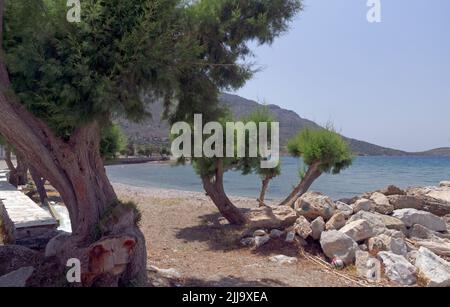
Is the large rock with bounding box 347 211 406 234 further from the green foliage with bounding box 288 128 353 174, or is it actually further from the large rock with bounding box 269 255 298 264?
the green foliage with bounding box 288 128 353 174

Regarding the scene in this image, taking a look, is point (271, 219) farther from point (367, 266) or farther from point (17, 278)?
point (17, 278)

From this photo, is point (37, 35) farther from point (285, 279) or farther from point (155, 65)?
point (285, 279)

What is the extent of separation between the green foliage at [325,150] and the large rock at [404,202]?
9.55 feet

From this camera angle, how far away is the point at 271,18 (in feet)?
24.7

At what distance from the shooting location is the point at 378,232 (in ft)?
26.5

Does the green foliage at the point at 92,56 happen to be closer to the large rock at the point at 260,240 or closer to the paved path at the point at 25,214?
the paved path at the point at 25,214

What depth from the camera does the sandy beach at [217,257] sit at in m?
6.50

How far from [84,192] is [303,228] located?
5140 mm

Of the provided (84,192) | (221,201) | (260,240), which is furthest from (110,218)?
(221,201)

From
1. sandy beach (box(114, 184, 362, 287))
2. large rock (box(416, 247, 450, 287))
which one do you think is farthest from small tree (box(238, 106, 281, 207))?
large rock (box(416, 247, 450, 287))

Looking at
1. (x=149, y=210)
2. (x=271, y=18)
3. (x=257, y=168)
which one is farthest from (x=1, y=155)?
(x=271, y=18)

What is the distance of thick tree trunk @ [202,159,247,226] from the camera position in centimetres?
1125

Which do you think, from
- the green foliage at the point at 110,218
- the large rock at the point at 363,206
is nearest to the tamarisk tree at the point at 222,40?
the green foliage at the point at 110,218
